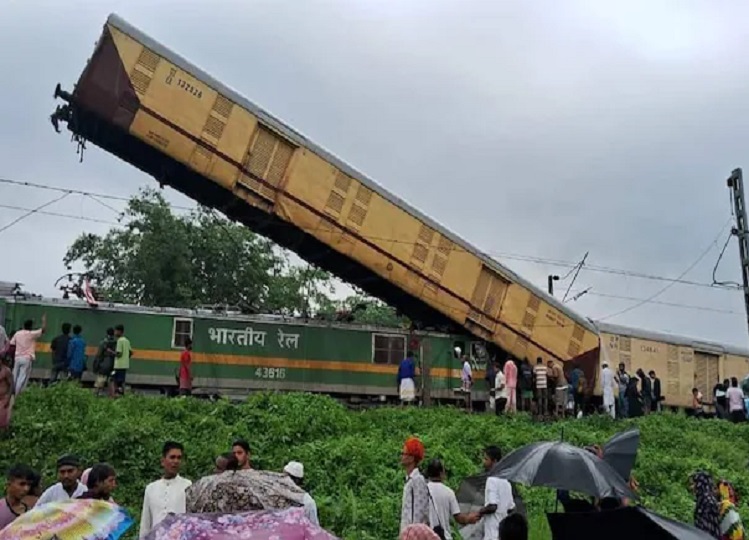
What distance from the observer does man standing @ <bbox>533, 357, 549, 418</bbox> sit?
1994 cm

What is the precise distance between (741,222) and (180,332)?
536 inches

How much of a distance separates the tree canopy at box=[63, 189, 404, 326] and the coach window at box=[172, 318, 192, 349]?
544 inches

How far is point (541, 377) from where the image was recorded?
787 inches

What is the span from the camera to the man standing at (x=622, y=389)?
70.8 feet

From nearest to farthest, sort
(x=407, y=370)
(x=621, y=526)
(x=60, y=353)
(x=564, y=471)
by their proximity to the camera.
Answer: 1. (x=621, y=526)
2. (x=564, y=471)
3. (x=60, y=353)
4. (x=407, y=370)

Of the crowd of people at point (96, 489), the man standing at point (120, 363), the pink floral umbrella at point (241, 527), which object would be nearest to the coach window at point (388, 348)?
the man standing at point (120, 363)

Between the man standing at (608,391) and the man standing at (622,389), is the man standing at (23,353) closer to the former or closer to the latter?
the man standing at (608,391)

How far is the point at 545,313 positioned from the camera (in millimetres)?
21766

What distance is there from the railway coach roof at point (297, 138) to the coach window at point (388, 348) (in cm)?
286

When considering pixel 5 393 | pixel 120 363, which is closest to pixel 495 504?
Answer: pixel 5 393

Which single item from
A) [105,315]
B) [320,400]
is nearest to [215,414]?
[320,400]

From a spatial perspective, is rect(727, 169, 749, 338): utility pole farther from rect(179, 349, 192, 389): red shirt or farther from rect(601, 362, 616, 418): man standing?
rect(179, 349, 192, 389): red shirt

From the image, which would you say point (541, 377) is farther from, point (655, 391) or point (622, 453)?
point (622, 453)

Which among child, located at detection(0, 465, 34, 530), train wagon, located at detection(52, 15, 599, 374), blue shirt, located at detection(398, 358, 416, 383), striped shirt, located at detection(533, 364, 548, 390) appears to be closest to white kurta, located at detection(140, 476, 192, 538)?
child, located at detection(0, 465, 34, 530)
